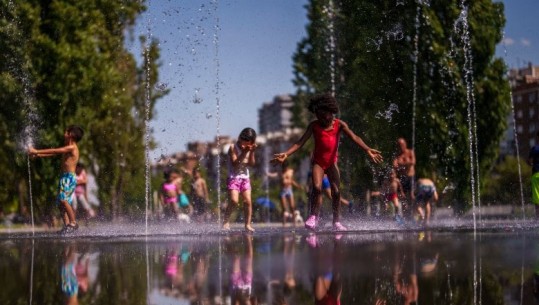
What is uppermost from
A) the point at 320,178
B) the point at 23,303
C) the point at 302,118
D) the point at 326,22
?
the point at 326,22

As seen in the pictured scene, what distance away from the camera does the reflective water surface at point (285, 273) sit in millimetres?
5059

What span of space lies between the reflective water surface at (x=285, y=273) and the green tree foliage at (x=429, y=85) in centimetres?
1807

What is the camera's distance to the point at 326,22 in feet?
126

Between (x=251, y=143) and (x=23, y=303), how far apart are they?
923cm

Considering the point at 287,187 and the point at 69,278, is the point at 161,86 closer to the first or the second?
the point at 287,187

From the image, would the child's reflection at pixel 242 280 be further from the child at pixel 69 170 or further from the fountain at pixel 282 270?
the child at pixel 69 170

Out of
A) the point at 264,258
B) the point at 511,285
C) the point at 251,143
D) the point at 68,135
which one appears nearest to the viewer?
the point at 511,285

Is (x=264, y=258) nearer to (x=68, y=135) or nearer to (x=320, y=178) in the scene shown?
(x=320, y=178)

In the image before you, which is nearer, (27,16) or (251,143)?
(251,143)

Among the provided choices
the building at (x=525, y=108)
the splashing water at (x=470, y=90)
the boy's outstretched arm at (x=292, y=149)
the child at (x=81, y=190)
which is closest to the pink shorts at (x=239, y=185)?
the boy's outstretched arm at (x=292, y=149)

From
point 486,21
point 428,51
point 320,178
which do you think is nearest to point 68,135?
point 320,178

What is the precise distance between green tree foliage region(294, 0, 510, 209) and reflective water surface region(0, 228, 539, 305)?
1807cm

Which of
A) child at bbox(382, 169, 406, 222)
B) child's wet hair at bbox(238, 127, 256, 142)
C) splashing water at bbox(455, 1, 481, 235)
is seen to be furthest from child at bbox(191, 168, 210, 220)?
child's wet hair at bbox(238, 127, 256, 142)

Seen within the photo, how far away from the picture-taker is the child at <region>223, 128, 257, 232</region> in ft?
46.3
